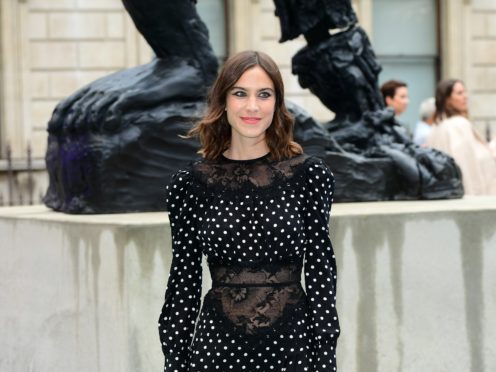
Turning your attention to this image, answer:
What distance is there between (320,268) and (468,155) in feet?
17.2

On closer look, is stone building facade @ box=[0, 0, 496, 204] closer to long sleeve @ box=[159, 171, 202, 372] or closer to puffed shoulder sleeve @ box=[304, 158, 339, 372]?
long sleeve @ box=[159, 171, 202, 372]

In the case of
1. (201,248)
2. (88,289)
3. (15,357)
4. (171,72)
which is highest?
(171,72)

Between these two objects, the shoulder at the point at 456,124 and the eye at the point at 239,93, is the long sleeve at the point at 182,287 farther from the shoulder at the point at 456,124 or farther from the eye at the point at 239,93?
the shoulder at the point at 456,124

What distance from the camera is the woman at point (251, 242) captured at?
3996 mm

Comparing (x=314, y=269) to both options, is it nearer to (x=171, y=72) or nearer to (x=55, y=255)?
(x=55, y=255)

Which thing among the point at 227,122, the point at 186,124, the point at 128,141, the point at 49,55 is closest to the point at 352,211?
the point at 186,124

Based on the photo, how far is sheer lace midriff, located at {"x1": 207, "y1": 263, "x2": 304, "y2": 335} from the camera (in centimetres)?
399

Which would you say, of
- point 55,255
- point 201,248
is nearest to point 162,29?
point 55,255

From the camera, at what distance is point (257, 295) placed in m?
4.03

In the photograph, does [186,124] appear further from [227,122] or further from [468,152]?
[468,152]

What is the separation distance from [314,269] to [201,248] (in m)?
0.36

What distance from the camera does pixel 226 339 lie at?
401 centimetres

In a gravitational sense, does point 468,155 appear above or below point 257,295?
above

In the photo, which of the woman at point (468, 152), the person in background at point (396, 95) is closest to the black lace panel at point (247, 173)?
the woman at point (468, 152)
